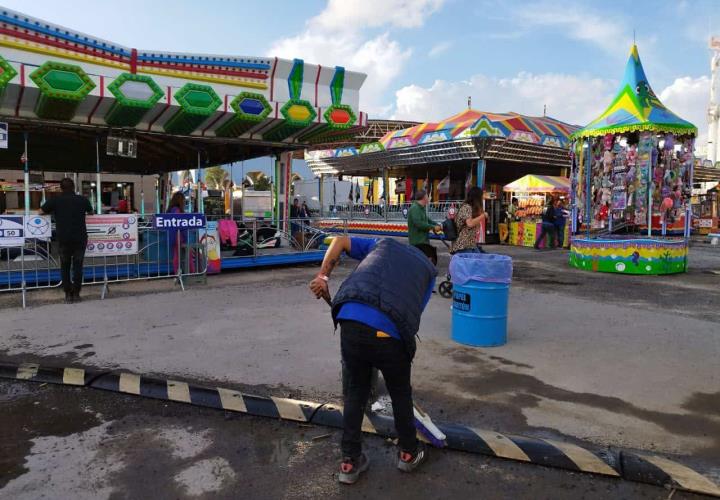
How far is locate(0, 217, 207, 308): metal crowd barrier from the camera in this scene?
29.7 feet

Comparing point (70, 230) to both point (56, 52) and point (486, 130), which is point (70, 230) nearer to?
point (56, 52)

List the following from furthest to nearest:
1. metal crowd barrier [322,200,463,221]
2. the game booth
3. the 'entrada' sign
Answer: metal crowd barrier [322,200,463,221] < the game booth < the 'entrada' sign

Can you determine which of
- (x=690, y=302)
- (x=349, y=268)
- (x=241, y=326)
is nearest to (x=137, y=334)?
(x=241, y=326)

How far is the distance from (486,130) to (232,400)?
1736 cm

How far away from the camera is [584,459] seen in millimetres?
3240

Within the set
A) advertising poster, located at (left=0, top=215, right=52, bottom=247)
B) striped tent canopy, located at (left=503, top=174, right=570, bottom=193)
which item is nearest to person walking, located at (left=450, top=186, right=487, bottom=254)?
advertising poster, located at (left=0, top=215, right=52, bottom=247)

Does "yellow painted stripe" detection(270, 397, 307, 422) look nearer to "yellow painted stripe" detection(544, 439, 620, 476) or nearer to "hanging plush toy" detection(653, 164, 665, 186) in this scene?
"yellow painted stripe" detection(544, 439, 620, 476)

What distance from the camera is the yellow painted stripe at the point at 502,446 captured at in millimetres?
3322

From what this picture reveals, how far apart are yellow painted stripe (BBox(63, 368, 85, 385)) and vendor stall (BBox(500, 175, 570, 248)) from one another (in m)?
16.2

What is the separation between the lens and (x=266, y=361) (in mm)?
5238

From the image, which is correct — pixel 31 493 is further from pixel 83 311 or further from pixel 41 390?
pixel 83 311

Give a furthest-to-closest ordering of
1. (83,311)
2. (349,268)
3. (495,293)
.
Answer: (349,268)
(83,311)
(495,293)

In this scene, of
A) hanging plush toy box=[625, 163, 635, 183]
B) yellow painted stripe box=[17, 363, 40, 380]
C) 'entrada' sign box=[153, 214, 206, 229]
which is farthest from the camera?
hanging plush toy box=[625, 163, 635, 183]

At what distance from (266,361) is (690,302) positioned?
7.02 metres
